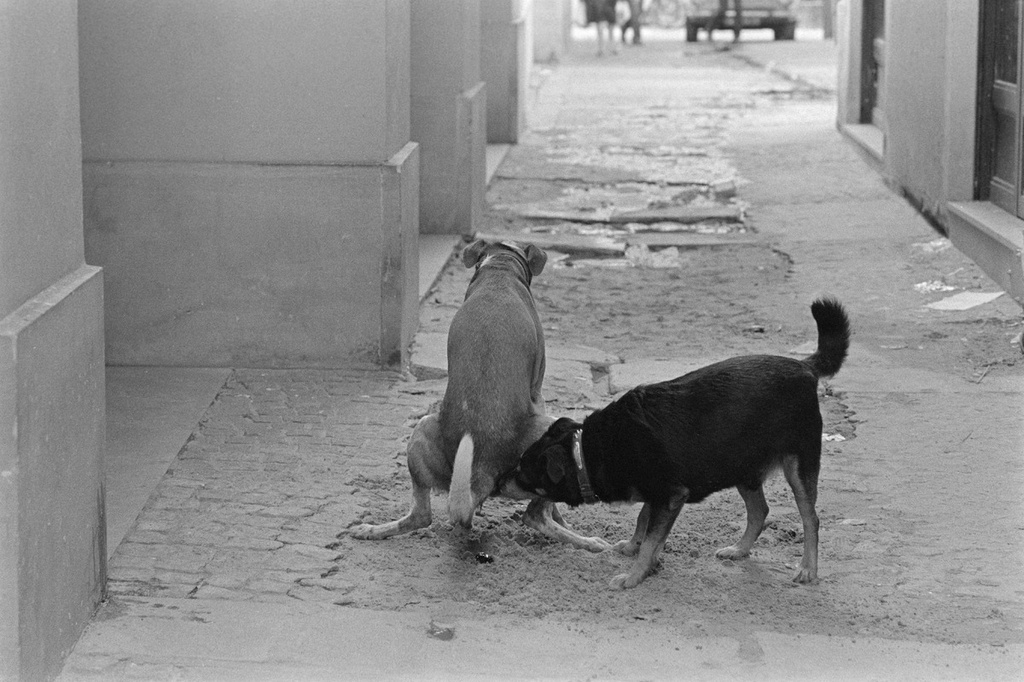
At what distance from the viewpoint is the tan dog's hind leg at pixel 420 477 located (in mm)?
4629

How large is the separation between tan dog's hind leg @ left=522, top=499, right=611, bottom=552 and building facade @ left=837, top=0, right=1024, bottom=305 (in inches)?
164

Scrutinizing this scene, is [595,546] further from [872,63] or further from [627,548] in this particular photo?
[872,63]

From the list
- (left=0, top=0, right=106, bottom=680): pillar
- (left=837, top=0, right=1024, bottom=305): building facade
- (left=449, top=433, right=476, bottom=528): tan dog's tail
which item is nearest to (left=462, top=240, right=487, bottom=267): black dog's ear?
(left=449, top=433, right=476, bottom=528): tan dog's tail

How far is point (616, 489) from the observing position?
4.30 metres

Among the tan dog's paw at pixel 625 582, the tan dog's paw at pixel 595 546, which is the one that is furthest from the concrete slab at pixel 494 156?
the tan dog's paw at pixel 625 582

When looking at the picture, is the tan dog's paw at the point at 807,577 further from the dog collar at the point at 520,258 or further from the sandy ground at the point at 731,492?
the dog collar at the point at 520,258

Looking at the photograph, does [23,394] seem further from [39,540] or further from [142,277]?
[142,277]

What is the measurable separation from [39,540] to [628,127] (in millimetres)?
13487

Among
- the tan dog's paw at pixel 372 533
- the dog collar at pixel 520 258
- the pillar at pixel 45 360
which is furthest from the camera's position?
the dog collar at pixel 520 258

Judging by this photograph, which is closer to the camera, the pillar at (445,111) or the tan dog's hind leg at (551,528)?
the tan dog's hind leg at (551,528)

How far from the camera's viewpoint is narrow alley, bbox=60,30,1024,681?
3.86 m

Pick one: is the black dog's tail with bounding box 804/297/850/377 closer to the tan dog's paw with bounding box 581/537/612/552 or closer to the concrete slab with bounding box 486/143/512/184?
the tan dog's paw with bounding box 581/537/612/552

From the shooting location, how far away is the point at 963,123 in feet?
30.9

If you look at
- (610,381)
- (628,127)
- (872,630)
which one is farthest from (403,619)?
(628,127)
